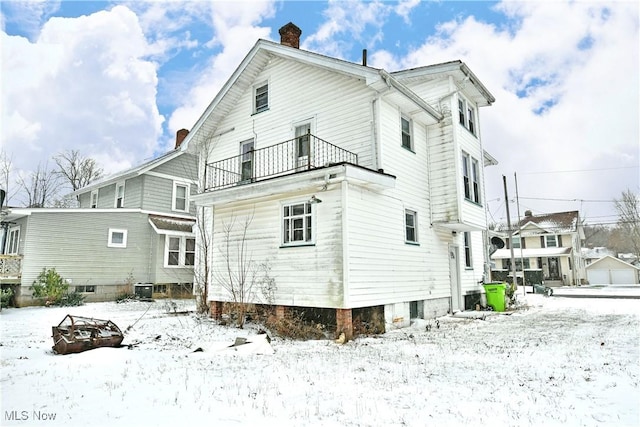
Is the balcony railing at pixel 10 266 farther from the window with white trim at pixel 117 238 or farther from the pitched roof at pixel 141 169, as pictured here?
the pitched roof at pixel 141 169

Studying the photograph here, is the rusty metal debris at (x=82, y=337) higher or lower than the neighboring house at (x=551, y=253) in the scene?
lower

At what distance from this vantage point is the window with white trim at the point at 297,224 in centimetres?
1120

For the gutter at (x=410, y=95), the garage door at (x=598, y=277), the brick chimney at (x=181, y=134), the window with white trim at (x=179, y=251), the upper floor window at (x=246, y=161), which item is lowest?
the garage door at (x=598, y=277)

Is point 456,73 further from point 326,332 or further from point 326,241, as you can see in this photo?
point 326,332

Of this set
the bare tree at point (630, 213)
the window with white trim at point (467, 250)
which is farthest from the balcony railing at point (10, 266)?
the bare tree at point (630, 213)

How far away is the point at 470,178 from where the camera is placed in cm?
1500

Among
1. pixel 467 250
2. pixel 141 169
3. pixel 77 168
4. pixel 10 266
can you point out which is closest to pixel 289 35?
pixel 467 250

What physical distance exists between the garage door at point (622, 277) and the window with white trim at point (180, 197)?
43368 millimetres

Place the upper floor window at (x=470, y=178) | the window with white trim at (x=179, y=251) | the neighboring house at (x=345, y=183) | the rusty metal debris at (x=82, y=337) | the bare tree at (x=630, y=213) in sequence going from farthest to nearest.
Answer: the bare tree at (x=630, y=213) → the window with white trim at (x=179, y=251) → the upper floor window at (x=470, y=178) → the neighboring house at (x=345, y=183) → the rusty metal debris at (x=82, y=337)

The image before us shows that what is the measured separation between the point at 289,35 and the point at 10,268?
16425mm

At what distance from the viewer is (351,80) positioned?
1237 cm

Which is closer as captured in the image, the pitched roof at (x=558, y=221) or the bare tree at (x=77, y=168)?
the bare tree at (x=77, y=168)

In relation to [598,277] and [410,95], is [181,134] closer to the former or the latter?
[410,95]

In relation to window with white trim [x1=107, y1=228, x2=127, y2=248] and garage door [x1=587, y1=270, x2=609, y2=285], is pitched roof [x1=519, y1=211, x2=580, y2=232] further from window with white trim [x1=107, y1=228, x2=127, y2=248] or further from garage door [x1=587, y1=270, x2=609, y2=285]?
window with white trim [x1=107, y1=228, x2=127, y2=248]
